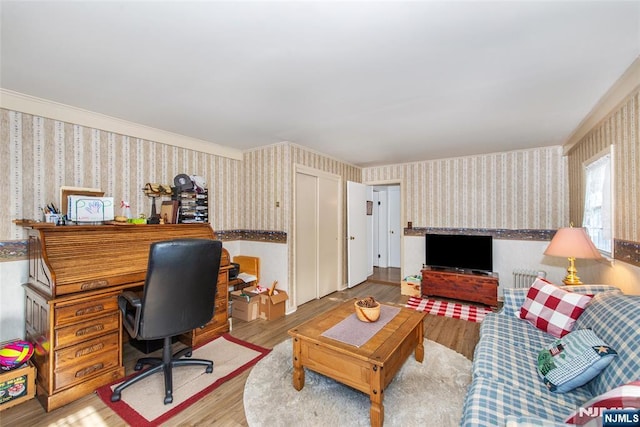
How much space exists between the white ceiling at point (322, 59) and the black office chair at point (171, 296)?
1.22 metres

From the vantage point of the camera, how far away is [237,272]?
3449 millimetres

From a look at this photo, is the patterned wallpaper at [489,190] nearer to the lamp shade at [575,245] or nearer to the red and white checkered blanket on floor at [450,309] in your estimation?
the red and white checkered blanket on floor at [450,309]

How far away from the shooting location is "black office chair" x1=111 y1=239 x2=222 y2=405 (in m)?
1.77

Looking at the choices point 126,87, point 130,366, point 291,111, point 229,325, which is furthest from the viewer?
point 229,325

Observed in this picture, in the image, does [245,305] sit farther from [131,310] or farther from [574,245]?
[574,245]

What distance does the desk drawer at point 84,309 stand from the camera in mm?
1839

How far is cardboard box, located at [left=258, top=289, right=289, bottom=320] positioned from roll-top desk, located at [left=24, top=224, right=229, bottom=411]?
1.45 metres

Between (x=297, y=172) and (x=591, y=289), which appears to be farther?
(x=297, y=172)

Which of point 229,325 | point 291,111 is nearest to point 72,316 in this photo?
point 229,325

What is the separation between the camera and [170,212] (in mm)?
2977

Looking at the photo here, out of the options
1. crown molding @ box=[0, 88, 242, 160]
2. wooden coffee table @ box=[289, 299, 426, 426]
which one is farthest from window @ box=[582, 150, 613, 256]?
crown molding @ box=[0, 88, 242, 160]

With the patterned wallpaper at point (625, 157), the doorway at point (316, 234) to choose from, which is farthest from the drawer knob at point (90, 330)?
the patterned wallpaper at point (625, 157)

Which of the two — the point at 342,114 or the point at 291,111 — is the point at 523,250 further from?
the point at 291,111

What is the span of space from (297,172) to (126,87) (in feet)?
6.83
